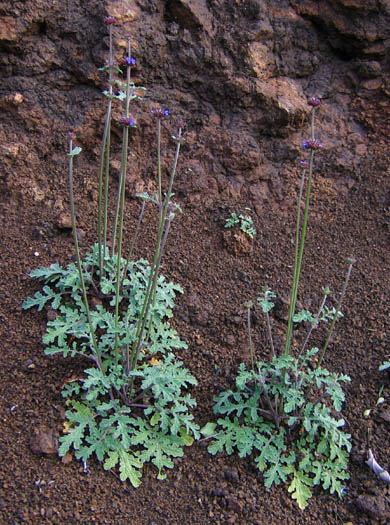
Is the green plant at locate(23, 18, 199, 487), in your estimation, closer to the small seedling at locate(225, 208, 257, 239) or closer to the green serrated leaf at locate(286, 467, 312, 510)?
the green serrated leaf at locate(286, 467, 312, 510)

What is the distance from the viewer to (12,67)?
4449 millimetres

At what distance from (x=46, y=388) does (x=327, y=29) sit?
14.1 ft

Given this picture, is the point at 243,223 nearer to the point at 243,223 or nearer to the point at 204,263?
the point at 243,223

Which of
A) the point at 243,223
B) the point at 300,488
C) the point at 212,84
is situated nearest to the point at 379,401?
the point at 300,488

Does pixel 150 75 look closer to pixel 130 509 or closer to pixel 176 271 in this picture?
pixel 176 271

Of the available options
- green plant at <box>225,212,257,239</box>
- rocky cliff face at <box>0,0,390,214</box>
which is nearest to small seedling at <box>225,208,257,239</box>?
green plant at <box>225,212,257,239</box>

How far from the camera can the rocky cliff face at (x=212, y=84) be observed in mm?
4430

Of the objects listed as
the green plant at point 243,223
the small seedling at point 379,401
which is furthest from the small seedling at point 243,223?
the small seedling at point 379,401

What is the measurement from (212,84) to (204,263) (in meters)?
1.80

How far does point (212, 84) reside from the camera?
4.79m

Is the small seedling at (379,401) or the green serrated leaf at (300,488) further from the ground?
the small seedling at (379,401)

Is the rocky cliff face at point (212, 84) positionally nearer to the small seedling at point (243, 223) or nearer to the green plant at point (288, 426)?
the small seedling at point (243, 223)

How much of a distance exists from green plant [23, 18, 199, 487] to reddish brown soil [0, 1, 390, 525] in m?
0.11

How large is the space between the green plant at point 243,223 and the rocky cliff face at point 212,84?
251 millimetres
